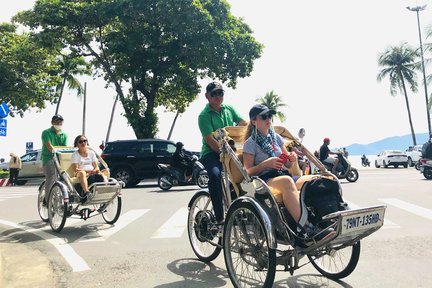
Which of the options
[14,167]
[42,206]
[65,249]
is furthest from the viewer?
Result: [14,167]

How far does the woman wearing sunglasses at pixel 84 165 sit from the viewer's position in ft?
24.3

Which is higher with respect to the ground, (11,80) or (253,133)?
(11,80)

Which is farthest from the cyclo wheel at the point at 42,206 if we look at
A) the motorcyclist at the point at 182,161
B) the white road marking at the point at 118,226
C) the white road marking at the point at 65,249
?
the motorcyclist at the point at 182,161

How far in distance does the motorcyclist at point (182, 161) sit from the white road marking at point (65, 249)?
8176 mm

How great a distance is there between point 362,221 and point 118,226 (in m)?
5.37

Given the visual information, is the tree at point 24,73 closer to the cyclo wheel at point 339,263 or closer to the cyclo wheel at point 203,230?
the cyclo wheel at point 203,230

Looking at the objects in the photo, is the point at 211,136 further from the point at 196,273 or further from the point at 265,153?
the point at 196,273

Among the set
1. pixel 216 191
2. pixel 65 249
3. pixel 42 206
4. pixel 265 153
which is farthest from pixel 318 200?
pixel 42 206

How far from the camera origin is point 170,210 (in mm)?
9742

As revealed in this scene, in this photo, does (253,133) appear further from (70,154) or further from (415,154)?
(415,154)

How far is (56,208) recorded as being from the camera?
24.7ft

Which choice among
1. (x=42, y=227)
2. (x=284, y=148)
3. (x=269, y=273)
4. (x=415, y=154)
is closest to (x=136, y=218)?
(x=42, y=227)

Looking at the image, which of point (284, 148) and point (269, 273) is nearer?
point (269, 273)

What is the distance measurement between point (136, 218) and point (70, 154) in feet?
6.07
